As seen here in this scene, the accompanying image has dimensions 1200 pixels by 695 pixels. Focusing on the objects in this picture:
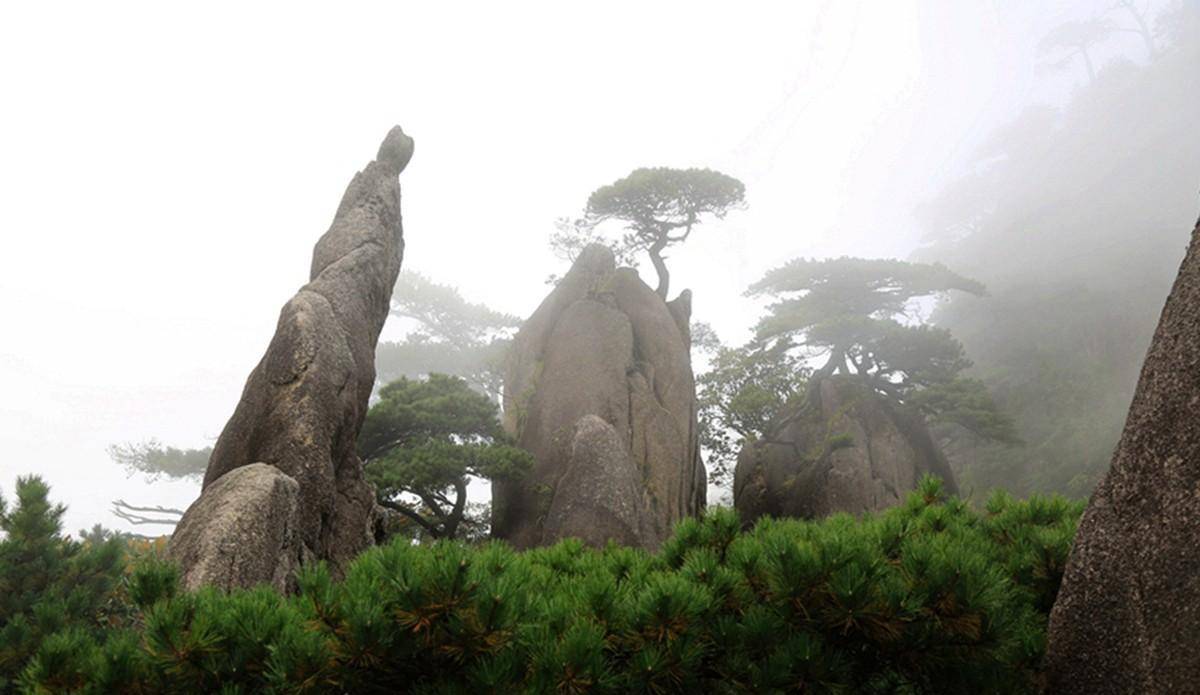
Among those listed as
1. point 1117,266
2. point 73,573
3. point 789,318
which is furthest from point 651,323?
point 1117,266

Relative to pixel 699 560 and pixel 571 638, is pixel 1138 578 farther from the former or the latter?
pixel 571 638

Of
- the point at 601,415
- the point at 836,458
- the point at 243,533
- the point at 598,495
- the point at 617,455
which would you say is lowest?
the point at 243,533

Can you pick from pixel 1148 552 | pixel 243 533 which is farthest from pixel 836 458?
pixel 1148 552

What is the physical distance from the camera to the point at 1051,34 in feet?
171

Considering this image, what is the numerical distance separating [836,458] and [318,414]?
15353mm

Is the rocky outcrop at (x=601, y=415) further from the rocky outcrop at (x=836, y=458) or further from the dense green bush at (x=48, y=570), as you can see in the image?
the dense green bush at (x=48, y=570)

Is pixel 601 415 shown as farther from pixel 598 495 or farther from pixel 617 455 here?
pixel 598 495

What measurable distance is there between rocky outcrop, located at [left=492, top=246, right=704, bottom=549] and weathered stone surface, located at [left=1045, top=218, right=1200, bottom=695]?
1020cm

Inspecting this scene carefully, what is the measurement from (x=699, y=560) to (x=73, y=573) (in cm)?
650

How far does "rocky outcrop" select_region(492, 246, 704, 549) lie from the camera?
13.9m

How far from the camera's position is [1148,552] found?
3.22 meters

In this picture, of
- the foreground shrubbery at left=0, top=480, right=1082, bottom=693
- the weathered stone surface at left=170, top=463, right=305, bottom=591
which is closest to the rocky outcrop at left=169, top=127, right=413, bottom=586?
the weathered stone surface at left=170, top=463, right=305, bottom=591

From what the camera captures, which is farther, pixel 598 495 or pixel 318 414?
pixel 598 495

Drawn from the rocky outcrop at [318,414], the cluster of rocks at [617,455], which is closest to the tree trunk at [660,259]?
the cluster of rocks at [617,455]
